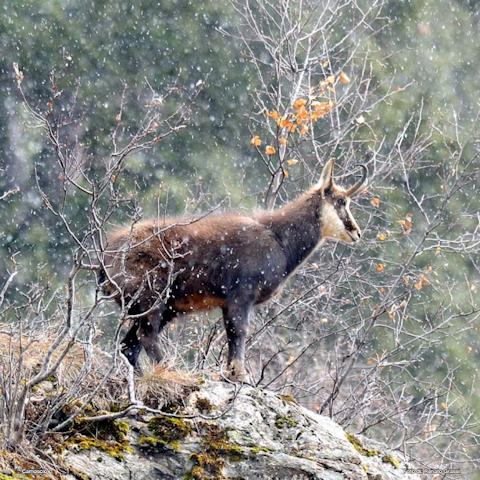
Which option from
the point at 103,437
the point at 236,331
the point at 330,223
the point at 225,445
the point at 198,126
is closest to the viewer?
the point at 103,437

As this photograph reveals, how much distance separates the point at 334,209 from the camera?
9.02 m

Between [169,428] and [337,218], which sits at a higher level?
[337,218]

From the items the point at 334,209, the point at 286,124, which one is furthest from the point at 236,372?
the point at 286,124

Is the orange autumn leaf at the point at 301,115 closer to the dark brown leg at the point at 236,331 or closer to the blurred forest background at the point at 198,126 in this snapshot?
the dark brown leg at the point at 236,331

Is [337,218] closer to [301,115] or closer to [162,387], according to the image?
[301,115]

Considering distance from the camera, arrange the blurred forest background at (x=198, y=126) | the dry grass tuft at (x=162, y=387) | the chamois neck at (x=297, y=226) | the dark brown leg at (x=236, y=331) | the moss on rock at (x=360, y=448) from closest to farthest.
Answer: the dry grass tuft at (x=162, y=387)
the moss on rock at (x=360, y=448)
the dark brown leg at (x=236, y=331)
the chamois neck at (x=297, y=226)
the blurred forest background at (x=198, y=126)

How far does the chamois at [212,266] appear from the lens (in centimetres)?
746

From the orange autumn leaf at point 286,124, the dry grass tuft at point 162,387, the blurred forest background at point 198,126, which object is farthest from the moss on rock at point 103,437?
the blurred forest background at point 198,126

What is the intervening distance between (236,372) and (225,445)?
143 centimetres

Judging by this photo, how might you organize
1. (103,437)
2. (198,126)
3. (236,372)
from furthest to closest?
(198,126), (236,372), (103,437)

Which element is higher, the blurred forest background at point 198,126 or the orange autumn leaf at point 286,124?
the orange autumn leaf at point 286,124

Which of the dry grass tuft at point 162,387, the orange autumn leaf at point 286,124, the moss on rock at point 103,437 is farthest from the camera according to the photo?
the orange autumn leaf at point 286,124

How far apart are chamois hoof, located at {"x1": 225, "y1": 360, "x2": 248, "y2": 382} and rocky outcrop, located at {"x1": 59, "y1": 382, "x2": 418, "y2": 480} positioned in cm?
72

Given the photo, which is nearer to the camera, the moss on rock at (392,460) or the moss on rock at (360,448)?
the moss on rock at (360,448)
